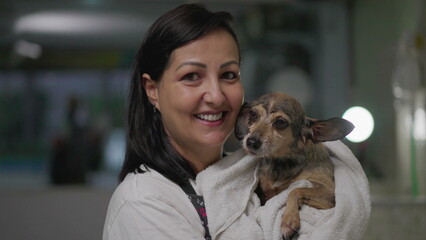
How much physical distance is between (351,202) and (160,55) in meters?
0.58

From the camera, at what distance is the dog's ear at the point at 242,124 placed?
144 centimetres

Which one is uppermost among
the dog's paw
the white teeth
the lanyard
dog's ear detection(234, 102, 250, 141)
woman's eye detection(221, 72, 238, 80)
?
woman's eye detection(221, 72, 238, 80)

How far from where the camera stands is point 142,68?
4.69 feet

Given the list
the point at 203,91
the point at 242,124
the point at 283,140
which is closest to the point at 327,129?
the point at 283,140

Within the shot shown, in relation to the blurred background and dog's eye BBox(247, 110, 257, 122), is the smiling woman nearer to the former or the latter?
dog's eye BBox(247, 110, 257, 122)

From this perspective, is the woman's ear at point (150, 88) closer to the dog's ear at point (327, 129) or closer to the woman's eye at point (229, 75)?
the woman's eye at point (229, 75)

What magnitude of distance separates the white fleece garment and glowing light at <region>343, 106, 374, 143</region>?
2.39 m

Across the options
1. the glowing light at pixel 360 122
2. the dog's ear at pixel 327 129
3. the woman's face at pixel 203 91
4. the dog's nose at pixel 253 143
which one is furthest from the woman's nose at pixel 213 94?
the glowing light at pixel 360 122

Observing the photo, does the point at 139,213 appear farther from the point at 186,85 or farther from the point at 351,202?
the point at 351,202

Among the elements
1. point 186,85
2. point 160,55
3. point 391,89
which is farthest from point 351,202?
point 391,89

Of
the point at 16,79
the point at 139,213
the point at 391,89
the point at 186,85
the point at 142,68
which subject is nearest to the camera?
the point at 139,213

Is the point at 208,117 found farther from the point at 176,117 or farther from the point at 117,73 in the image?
the point at 117,73

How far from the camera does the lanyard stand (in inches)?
49.2

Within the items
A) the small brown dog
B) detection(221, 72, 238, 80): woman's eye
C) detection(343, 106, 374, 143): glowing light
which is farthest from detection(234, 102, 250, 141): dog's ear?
detection(343, 106, 374, 143): glowing light
